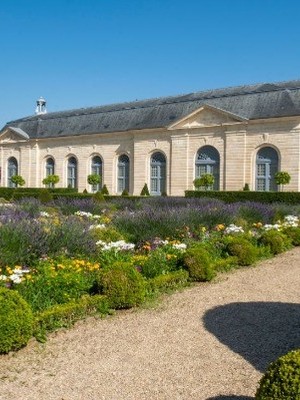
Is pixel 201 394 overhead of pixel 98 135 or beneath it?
beneath

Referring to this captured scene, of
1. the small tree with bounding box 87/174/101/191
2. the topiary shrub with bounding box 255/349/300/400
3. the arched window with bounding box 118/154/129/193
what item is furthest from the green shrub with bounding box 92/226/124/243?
the arched window with bounding box 118/154/129/193

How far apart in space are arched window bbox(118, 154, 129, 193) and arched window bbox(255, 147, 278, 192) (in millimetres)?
8830

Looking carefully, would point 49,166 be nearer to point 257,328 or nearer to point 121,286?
point 121,286

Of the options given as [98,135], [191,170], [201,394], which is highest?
[98,135]

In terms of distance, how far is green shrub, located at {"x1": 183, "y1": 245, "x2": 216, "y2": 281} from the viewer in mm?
6871

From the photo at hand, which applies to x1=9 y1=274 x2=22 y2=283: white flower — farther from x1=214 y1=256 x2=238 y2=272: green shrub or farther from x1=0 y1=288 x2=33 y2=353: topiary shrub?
x1=214 y1=256 x2=238 y2=272: green shrub

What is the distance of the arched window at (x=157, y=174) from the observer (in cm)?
2869

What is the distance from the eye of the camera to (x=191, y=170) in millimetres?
27531

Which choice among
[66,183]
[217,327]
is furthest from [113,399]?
[66,183]

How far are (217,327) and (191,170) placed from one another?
22.8 metres

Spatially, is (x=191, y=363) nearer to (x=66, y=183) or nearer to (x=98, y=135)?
(x=98, y=135)

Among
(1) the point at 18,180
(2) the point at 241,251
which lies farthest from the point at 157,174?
(2) the point at 241,251

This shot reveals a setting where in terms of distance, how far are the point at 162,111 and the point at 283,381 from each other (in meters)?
27.3

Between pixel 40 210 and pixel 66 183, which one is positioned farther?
pixel 66 183
